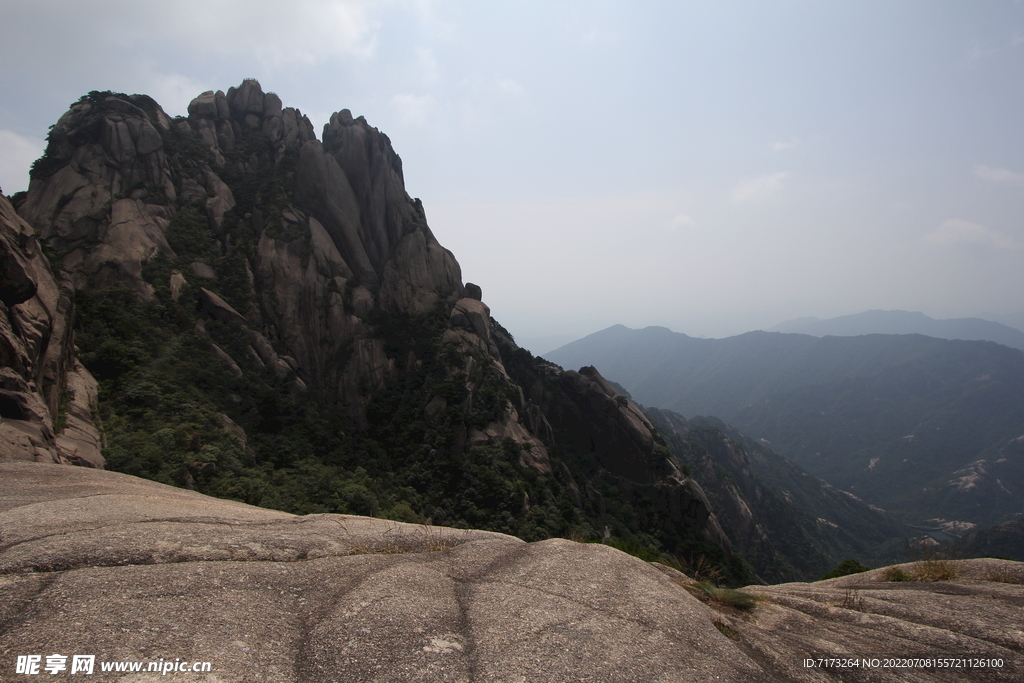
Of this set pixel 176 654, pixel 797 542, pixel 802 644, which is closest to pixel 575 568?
pixel 802 644

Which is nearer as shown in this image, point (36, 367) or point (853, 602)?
point (853, 602)

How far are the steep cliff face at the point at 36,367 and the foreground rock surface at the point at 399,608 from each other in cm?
518

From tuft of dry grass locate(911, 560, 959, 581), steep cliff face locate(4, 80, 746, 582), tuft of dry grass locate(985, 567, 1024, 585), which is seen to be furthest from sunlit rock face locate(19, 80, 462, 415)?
tuft of dry grass locate(985, 567, 1024, 585)

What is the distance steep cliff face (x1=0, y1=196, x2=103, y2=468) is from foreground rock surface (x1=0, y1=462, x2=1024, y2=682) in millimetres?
5180

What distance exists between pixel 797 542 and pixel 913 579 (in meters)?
87.8

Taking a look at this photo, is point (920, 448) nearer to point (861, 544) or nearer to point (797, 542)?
point (861, 544)

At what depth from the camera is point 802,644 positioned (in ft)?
21.7

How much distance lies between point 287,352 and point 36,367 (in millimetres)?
27057

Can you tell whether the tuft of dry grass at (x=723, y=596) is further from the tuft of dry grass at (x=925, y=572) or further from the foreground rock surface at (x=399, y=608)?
the tuft of dry grass at (x=925, y=572)

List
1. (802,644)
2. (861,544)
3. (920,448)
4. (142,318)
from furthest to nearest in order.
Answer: (920,448)
(861,544)
(142,318)
(802,644)

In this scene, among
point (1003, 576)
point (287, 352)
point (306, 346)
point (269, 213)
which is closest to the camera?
point (1003, 576)

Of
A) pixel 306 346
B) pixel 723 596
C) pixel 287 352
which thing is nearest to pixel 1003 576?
pixel 723 596

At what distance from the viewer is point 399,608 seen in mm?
6055

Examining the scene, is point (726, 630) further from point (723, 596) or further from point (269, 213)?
point (269, 213)
